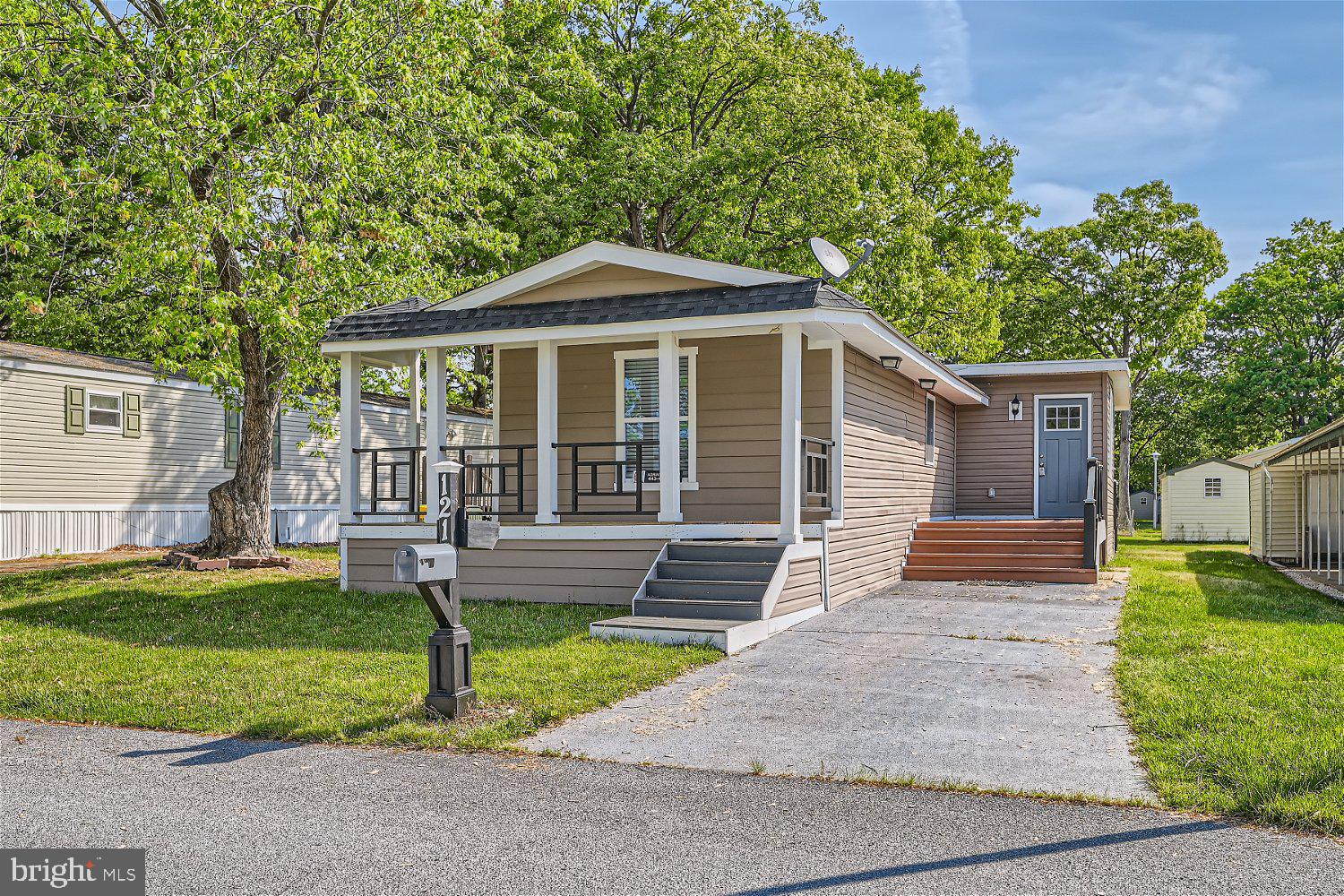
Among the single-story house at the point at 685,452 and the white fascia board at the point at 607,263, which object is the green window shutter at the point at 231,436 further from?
the white fascia board at the point at 607,263

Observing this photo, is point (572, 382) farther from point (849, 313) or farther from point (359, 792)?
point (359, 792)

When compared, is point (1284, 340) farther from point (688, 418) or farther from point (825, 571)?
point (825, 571)

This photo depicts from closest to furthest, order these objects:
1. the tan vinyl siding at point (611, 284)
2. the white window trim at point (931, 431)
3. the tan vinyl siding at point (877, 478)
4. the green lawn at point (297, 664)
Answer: the green lawn at point (297, 664), the tan vinyl siding at point (611, 284), the tan vinyl siding at point (877, 478), the white window trim at point (931, 431)

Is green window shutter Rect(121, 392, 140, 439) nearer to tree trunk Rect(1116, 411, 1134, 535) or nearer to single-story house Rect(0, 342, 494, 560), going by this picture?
single-story house Rect(0, 342, 494, 560)

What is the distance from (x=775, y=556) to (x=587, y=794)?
5029mm

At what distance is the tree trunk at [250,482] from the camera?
14.6 metres

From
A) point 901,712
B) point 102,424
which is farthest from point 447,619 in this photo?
point 102,424

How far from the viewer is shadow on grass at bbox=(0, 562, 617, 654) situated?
830 centimetres

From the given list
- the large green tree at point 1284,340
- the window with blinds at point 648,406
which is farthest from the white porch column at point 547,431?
the large green tree at point 1284,340

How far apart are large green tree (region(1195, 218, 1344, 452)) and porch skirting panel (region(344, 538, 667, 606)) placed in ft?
93.4

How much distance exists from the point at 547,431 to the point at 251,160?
549 cm

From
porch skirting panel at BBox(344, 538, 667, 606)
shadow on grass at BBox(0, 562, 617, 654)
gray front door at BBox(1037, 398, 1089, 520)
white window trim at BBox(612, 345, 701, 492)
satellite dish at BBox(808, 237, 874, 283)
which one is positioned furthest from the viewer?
gray front door at BBox(1037, 398, 1089, 520)

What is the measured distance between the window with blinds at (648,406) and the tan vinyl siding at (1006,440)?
7714 millimetres

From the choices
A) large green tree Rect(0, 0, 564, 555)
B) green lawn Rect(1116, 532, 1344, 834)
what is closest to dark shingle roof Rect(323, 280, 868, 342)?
large green tree Rect(0, 0, 564, 555)
